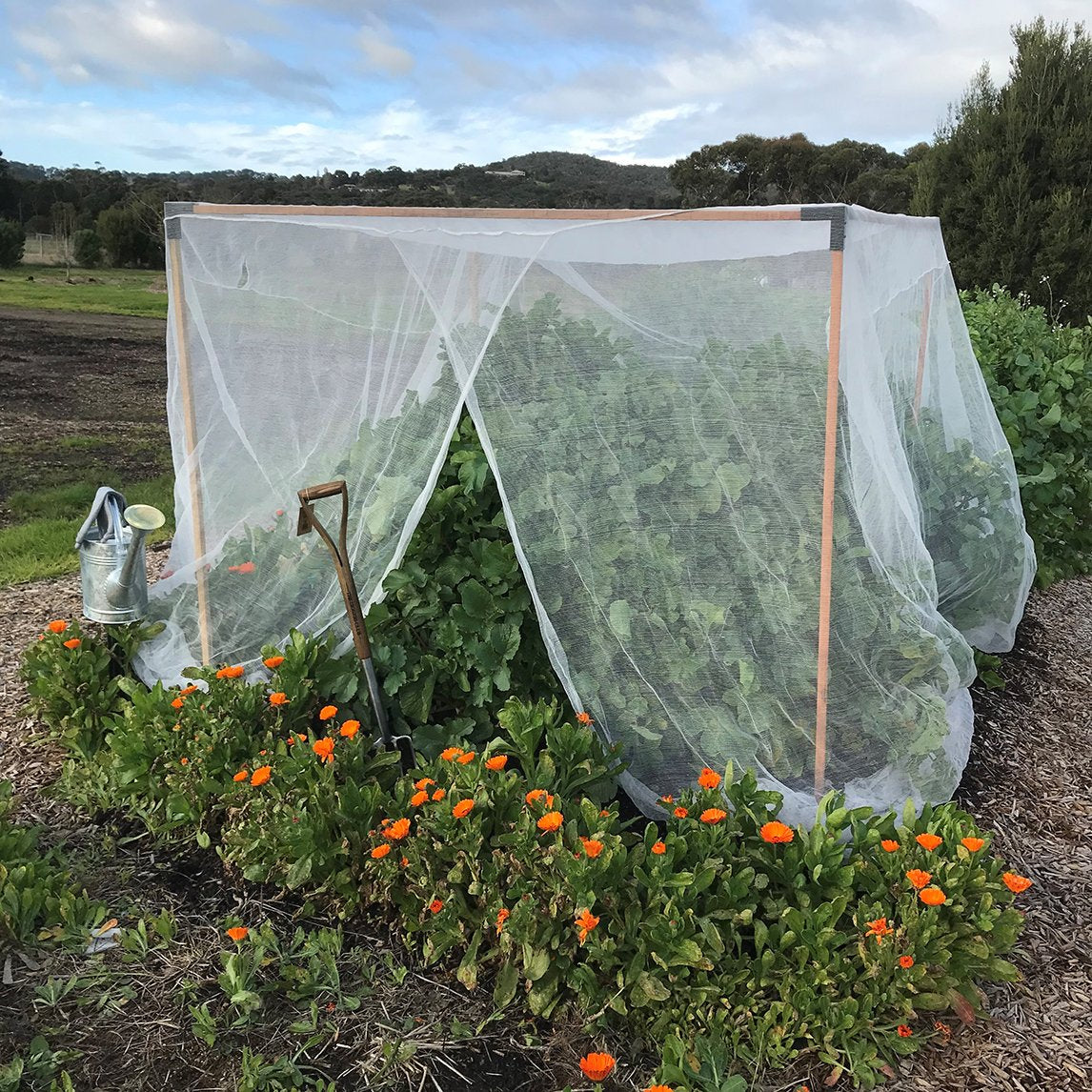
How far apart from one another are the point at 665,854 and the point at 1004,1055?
87cm

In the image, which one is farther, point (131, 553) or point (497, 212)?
point (131, 553)

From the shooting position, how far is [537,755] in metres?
2.93

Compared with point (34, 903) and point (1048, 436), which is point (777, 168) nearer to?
point (1048, 436)

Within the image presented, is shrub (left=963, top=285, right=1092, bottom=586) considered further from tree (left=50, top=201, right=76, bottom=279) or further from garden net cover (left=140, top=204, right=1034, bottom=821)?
tree (left=50, top=201, right=76, bottom=279)

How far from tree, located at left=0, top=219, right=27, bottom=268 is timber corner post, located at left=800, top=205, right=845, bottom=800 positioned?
2284 centimetres

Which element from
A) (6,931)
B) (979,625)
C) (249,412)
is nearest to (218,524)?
(249,412)

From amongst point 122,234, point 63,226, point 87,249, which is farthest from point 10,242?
point 122,234

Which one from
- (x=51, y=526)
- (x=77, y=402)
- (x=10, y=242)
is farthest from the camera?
(x=10, y=242)

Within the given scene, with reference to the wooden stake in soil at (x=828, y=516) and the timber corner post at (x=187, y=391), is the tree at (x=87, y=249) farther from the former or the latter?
the wooden stake in soil at (x=828, y=516)

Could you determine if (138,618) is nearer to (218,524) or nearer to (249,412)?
(218,524)

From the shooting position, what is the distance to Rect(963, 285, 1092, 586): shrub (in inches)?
204

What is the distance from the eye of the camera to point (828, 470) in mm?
2543

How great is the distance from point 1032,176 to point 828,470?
39.6 feet

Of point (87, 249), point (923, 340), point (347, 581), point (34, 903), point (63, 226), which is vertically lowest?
point (34, 903)
